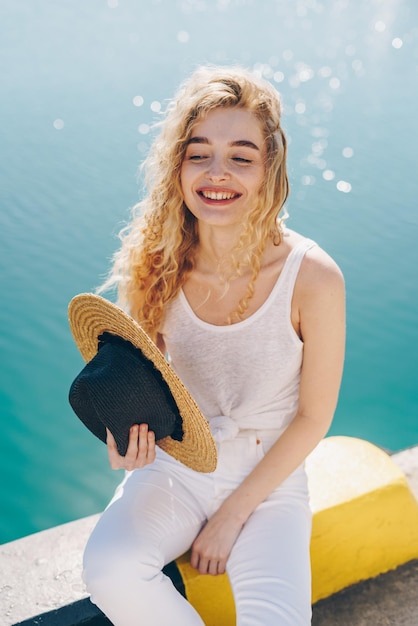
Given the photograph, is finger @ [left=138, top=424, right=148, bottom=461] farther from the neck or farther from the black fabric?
the neck

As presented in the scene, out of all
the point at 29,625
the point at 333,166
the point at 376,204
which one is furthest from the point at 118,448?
the point at 333,166

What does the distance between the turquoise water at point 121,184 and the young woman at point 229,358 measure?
1858mm

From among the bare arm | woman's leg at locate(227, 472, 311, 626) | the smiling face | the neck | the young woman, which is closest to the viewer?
woman's leg at locate(227, 472, 311, 626)

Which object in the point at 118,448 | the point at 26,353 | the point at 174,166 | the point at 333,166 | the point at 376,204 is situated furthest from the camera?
the point at 333,166

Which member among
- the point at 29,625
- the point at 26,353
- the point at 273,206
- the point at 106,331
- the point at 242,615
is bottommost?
the point at 26,353

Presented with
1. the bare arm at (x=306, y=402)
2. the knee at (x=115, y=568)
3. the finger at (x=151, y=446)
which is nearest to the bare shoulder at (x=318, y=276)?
the bare arm at (x=306, y=402)

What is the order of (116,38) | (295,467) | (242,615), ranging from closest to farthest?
(242,615) < (295,467) < (116,38)

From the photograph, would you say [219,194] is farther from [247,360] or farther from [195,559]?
[195,559]

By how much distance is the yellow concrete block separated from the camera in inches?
75.5

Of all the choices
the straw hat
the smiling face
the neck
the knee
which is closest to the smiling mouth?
the smiling face

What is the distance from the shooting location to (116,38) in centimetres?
1134

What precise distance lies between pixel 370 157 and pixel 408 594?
21.8 feet

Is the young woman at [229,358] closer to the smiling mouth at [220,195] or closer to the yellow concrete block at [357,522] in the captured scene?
the smiling mouth at [220,195]

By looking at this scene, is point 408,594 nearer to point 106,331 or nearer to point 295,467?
point 295,467
